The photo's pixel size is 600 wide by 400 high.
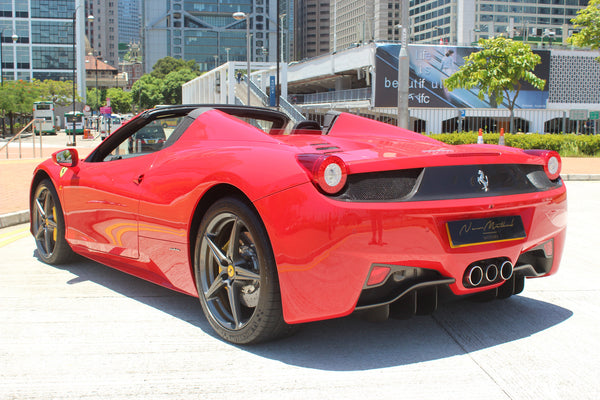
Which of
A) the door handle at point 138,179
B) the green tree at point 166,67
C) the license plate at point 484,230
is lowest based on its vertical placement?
the license plate at point 484,230

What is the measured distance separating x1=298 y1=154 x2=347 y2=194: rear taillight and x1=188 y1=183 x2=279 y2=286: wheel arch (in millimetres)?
426

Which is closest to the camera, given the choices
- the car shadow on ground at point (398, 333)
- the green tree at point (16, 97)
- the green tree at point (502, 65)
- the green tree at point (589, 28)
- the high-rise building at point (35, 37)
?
the car shadow on ground at point (398, 333)

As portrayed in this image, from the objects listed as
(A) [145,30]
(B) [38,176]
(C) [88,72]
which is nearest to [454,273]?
(B) [38,176]

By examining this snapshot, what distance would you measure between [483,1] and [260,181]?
157 metres

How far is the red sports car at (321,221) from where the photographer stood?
9.34 feet

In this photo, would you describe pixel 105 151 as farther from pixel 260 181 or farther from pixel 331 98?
pixel 331 98

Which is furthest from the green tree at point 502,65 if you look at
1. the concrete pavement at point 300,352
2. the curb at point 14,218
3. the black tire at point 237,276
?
the black tire at point 237,276

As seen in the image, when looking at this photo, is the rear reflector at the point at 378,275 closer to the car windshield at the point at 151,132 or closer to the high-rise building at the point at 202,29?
the car windshield at the point at 151,132

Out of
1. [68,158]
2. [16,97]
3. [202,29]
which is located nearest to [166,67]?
[202,29]

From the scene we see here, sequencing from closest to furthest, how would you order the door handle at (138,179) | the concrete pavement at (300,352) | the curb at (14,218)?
the concrete pavement at (300,352)
the door handle at (138,179)
the curb at (14,218)

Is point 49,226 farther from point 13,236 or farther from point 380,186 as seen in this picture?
point 380,186

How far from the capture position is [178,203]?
3596 mm

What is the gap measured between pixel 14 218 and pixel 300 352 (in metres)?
6.60

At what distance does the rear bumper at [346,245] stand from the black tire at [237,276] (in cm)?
10
